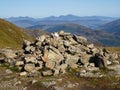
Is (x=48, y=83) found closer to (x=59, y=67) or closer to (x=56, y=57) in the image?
(x=59, y=67)

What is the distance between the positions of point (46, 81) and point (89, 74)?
7.92 meters

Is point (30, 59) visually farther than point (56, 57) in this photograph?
No

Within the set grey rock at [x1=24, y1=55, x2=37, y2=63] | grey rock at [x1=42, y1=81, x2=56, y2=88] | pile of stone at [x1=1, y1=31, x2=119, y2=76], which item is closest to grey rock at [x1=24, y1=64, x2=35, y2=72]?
pile of stone at [x1=1, y1=31, x2=119, y2=76]

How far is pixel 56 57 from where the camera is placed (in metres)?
54.1

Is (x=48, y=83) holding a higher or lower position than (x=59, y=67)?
lower

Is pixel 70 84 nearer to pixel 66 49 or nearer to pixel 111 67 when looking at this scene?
pixel 111 67

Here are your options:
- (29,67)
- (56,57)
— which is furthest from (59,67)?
(56,57)

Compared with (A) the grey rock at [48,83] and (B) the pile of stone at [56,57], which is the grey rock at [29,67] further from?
(A) the grey rock at [48,83]

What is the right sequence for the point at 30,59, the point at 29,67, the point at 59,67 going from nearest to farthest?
the point at 59,67 → the point at 29,67 → the point at 30,59

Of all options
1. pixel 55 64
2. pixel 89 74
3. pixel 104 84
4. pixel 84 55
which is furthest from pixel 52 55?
pixel 104 84

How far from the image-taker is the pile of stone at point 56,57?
49531 mm

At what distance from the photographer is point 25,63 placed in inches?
2074

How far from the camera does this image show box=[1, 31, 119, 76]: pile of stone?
49.5 m

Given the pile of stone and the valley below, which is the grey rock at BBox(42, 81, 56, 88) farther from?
the pile of stone
